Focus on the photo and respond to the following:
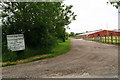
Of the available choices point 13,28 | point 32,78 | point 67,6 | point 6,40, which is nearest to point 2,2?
point 13,28

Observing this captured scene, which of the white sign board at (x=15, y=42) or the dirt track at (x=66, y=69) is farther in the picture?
the white sign board at (x=15, y=42)

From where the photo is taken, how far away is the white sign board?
23.2 ft

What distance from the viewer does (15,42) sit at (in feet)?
23.9

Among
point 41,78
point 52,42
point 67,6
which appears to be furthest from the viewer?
point 67,6

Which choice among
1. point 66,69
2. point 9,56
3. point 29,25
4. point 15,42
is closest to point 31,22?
point 29,25

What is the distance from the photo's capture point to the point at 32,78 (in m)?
3.52

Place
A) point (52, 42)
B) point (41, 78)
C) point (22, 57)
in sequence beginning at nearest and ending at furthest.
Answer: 1. point (41, 78)
2. point (22, 57)
3. point (52, 42)

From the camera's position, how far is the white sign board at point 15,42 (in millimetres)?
7070

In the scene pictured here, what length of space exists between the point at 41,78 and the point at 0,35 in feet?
18.8

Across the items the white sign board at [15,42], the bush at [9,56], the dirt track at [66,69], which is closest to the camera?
the dirt track at [66,69]

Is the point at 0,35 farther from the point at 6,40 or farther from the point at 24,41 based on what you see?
the point at 24,41

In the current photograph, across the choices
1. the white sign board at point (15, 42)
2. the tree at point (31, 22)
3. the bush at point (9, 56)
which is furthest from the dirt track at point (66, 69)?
the tree at point (31, 22)

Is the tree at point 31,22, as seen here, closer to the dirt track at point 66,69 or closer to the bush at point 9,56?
the bush at point 9,56

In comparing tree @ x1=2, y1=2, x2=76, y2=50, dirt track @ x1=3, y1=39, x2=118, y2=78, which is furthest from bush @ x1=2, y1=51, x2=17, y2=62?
dirt track @ x1=3, y1=39, x2=118, y2=78
